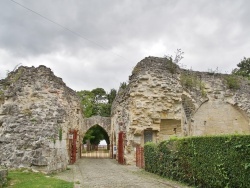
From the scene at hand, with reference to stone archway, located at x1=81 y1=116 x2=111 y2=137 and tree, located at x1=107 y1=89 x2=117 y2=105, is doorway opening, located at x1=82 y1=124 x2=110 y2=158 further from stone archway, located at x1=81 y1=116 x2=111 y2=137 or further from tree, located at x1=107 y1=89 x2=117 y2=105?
stone archway, located at x1=81 y1=116 x2=111 y2=137

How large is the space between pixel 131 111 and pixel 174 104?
2.79 metres

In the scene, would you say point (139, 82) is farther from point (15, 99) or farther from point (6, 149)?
point (6, 149)

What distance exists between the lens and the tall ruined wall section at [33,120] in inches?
486

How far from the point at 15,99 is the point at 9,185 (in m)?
6.47

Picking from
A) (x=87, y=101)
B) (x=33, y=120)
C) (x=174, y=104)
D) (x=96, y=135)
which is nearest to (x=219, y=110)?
(x=174, y=104)

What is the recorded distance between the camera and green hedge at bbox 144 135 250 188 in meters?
6.64

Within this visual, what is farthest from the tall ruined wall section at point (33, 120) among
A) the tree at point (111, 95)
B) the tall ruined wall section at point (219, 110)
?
the tree at point (111, 95)

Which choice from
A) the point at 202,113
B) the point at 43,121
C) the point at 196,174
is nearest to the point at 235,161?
the point at 196,174

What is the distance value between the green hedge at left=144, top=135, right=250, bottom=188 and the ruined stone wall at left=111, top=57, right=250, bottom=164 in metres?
5.81

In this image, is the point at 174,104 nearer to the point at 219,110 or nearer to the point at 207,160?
the point at 219,110

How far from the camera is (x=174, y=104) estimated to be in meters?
18.7

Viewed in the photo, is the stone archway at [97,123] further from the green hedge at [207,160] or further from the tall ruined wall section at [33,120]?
the green hedge at [207,160]

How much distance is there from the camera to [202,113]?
20.5 m

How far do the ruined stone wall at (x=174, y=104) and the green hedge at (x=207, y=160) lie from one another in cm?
581
